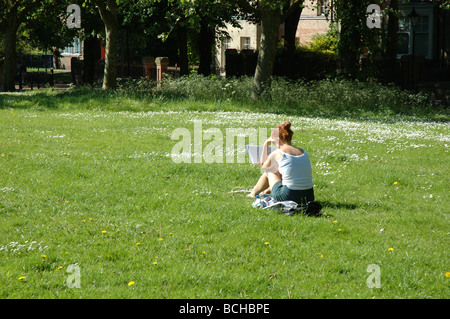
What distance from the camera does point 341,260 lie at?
576 centimetres

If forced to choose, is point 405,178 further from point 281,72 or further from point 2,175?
point 281,72

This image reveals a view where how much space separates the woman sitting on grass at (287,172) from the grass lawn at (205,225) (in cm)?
42

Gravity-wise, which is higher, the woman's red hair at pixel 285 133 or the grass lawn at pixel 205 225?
the woman's red hair at pixel 285 133

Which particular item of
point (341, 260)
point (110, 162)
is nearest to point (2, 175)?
point (110, 162)

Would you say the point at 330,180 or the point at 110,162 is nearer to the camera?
the point at 330,180

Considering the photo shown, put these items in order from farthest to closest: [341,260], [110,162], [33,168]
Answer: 1. [110,162]
2. [33,168]
3. [341,260]

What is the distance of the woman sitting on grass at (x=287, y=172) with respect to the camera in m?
7.61

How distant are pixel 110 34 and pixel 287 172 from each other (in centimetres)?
1616

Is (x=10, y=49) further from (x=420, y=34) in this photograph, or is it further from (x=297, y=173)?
(x=297, y=173)

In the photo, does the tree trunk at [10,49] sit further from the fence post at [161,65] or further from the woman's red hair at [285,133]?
the woman's red hair at [285,133]

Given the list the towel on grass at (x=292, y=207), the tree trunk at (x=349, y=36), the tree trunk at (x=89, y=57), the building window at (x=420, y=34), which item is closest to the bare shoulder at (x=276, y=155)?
the towel on grass at (x=292, y=207)

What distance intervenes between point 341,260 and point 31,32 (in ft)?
114

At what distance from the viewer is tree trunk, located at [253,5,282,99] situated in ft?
68.4

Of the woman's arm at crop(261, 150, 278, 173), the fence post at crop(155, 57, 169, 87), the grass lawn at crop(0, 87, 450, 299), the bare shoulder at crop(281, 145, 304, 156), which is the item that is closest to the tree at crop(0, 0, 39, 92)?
the fence post at crop(155, 57, 169, 87)
